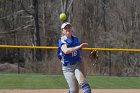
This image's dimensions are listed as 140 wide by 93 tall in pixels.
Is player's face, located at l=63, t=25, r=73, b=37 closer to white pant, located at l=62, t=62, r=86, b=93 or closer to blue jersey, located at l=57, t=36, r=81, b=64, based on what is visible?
blue jersey, located at l=57, t=36, r=81, b=64

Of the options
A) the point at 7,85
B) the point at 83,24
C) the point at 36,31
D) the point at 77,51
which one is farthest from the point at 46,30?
the point at 77,51

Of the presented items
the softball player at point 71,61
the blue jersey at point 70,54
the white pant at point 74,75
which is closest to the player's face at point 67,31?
the softball player at point 71,61

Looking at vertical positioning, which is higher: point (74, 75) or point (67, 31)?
point (67, 31)

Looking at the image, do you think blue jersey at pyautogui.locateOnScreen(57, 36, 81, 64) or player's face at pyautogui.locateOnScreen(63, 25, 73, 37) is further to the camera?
blue jersey at pyautogui.locateOnScreen(57, 36, 81, 64)

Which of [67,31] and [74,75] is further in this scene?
[74,75]

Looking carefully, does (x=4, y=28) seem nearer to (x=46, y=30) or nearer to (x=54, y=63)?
(x=46, y=30)

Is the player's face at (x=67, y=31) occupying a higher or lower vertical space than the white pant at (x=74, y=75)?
higher

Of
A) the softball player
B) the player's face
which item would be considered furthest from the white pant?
the player's face

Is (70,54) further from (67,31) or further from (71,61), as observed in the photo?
(67,31)

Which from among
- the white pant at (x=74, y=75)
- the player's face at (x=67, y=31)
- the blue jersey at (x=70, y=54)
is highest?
the player's face at (x=67, y=31)

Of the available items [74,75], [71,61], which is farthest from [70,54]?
[74,75]

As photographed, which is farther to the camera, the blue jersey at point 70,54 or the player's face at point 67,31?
the blue jersey at point 70,54

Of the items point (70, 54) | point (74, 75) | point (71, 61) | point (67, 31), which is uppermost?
point (67, 31)

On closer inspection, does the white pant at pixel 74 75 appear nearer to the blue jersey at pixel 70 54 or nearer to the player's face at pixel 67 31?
the blue jersey at pixel 70 54
